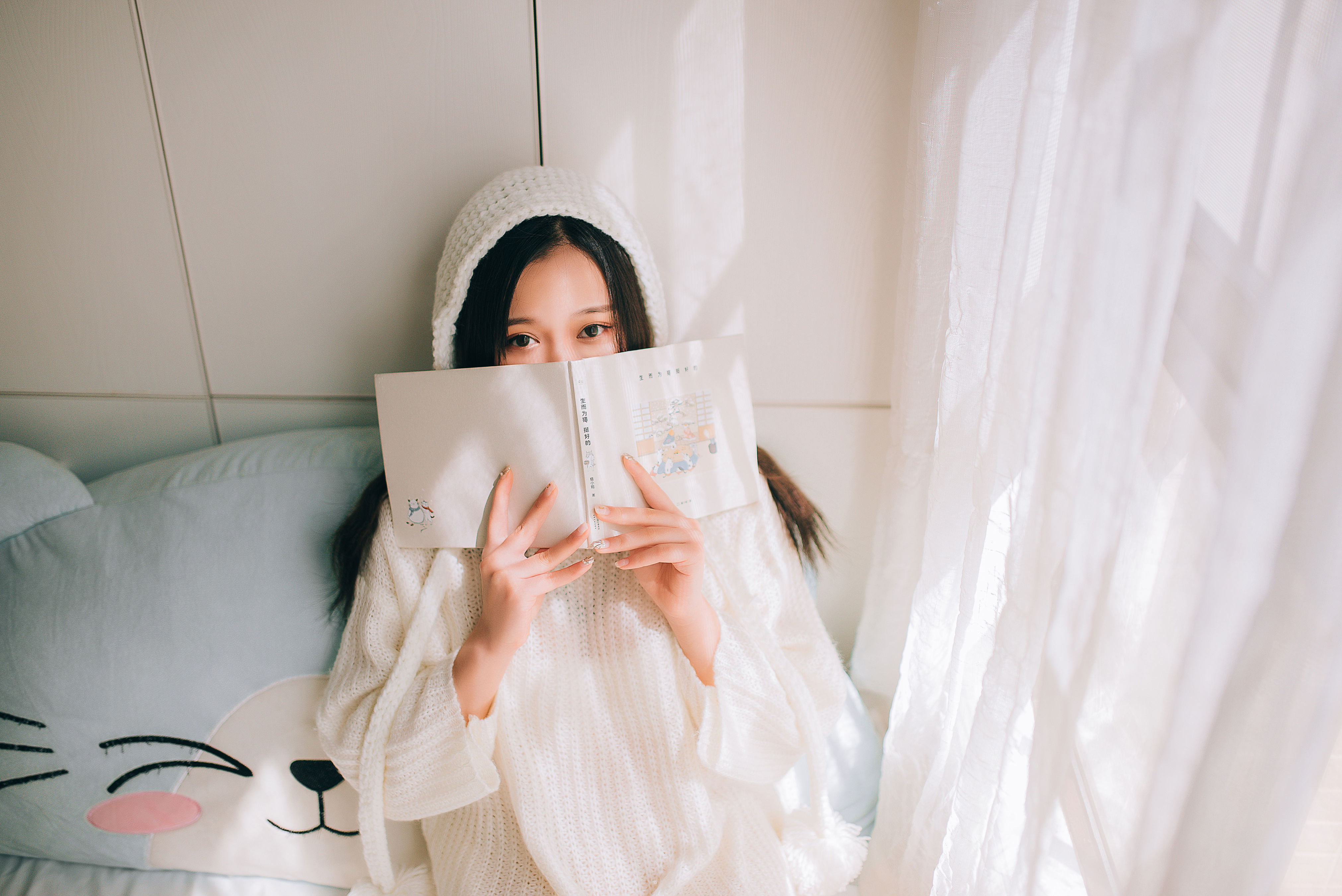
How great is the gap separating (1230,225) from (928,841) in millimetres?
696

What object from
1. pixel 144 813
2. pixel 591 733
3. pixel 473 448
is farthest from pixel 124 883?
pixel 473 448

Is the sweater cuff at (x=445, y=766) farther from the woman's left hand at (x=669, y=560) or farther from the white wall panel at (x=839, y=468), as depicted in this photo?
the white wall panel at (x=839, y=468)

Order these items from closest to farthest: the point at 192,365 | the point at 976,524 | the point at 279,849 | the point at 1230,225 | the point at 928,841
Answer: the point at 1230,225, the point at 976,524, the point at 928,841, the point at 279,849, the point at 192,365

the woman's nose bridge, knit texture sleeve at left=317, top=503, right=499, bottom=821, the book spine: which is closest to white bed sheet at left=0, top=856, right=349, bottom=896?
knit texture sleeve at left=317, top=503, right=499, bottom=821

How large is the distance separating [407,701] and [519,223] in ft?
1.89

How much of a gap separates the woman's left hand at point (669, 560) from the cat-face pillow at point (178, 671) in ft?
1.36

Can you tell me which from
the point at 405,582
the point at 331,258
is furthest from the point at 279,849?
the point at 331,258

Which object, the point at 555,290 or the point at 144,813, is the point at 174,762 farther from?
the point at 555,290

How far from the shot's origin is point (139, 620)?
2.62 feet

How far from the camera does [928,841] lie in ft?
2.45

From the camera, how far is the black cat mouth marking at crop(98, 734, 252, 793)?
795 mm

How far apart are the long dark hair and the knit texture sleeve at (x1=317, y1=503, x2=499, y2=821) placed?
0.09 ft

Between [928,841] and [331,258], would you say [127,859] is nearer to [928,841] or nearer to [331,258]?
[331,258]

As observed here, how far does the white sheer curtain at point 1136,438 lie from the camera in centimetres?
31
